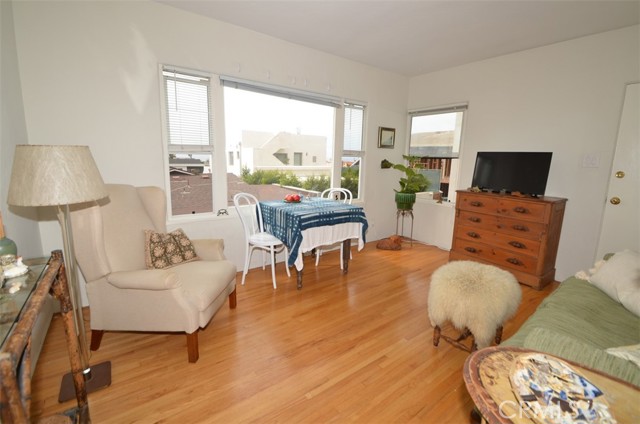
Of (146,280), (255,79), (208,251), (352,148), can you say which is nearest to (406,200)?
(352,148)

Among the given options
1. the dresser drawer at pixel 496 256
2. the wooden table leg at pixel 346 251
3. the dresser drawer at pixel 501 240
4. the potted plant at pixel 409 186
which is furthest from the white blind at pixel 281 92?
the dresser drawer at pixel 496 256

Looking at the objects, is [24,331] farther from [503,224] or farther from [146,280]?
[503,224]

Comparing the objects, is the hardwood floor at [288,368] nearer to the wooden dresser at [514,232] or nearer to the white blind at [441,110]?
the wooden dresser at [514,232]

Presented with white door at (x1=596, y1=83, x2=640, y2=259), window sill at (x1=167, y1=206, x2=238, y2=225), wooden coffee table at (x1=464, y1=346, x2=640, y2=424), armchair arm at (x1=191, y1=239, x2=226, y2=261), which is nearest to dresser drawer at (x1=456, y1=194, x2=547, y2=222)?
white door at (x1=596, y1=83, x2=640, y2=259)

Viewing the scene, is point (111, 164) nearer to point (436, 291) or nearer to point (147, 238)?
point (147, 238)

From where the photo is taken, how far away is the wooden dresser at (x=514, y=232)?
123 inches

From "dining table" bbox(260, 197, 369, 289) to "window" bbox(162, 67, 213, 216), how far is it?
2.32 ft

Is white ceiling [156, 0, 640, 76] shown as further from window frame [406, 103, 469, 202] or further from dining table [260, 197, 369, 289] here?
dining table [260, 197, 369, 289]

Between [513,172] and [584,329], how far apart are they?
235 centimetres

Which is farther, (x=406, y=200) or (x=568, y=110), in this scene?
(x=406, y=200)

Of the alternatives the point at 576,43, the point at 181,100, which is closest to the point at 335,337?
the point at 181,100

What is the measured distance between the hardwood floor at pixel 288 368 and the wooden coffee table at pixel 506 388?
75 cm

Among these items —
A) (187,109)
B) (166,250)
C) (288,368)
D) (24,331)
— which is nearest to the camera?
(24,331)

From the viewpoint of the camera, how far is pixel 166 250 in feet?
7.64
